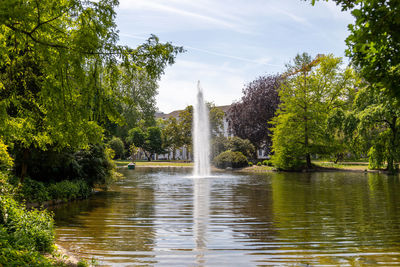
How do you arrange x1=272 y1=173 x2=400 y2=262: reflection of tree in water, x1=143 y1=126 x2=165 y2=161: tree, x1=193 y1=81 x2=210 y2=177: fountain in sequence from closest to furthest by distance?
1. x1=272 y1=173 x2=400 y2=262: reflection of tree in water
2. x1=193 y1=81 x2=210 y2=177: fountain
3. x1=143 y1=126 x2=165 y2=161: tree

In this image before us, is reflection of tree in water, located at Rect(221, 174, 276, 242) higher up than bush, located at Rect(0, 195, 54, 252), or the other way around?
bush, located at Rect(0, 195, 54, 252)

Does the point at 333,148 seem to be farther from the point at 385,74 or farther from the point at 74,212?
the point at 385,74

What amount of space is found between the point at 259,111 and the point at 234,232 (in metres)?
44.1

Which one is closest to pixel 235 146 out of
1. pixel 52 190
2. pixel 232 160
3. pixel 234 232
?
pixel 232 160

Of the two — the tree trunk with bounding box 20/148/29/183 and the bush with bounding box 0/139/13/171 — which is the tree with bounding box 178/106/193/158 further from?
the bush with bounding box 0/139/13/171

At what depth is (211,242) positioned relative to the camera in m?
7.35

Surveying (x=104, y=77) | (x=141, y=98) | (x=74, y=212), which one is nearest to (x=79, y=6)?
(x=104, y=77)

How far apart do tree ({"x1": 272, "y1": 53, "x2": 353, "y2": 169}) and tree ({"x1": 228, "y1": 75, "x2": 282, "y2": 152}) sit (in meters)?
9.16

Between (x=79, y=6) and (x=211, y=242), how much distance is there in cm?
502

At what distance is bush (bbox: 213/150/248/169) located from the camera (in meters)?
43.3

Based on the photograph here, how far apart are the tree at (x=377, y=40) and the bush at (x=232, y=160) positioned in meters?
38.7

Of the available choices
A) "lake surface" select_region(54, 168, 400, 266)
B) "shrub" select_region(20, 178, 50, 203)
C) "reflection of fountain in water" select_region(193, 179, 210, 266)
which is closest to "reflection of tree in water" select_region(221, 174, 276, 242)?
"lake surface" select_region(54, 168, 400, 266)

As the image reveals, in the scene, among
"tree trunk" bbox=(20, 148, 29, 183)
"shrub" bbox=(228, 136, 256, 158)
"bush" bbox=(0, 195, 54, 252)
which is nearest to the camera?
"bush" bbox=(0, 195, 54, 252)

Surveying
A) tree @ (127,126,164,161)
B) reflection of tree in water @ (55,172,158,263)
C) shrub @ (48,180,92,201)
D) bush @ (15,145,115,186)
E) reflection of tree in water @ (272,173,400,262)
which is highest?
tree @ (127,126,164,161)
